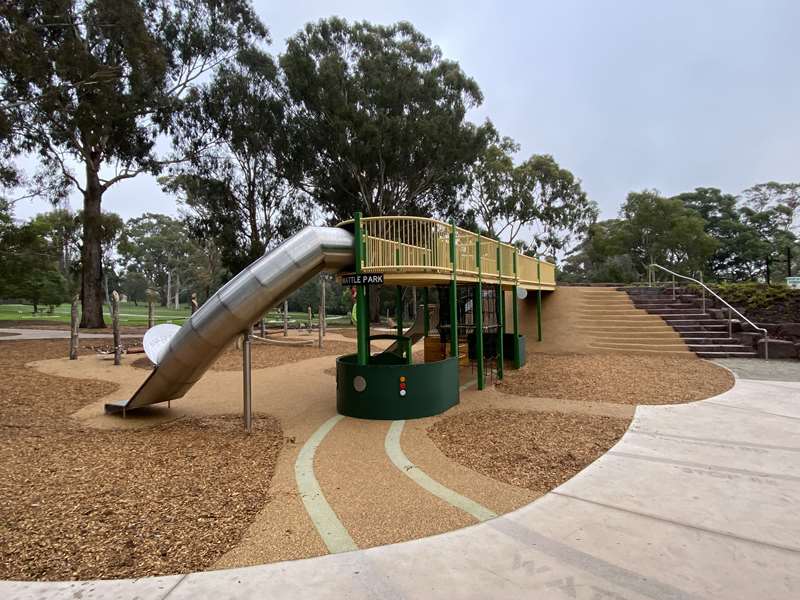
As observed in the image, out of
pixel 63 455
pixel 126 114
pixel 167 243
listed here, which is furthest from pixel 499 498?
pixel 167 243

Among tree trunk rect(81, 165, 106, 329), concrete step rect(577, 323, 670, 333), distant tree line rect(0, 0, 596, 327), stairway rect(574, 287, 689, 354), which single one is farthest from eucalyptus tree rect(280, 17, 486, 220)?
concrete step rect(577, 323, 670, 333)

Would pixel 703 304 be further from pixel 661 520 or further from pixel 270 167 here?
pixel 270 167

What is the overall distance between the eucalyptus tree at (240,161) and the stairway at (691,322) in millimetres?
22953

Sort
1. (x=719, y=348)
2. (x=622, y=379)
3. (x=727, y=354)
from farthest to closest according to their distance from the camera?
(x=719, y=348) < (x=727, y=354) < (x=622, y=379)

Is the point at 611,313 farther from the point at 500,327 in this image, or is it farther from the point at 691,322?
the point at 500,327

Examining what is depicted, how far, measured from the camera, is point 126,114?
24906 millimetres

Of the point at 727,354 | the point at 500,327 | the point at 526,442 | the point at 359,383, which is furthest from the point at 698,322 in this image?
the point at 359,383

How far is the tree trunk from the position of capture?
25906 millimetres

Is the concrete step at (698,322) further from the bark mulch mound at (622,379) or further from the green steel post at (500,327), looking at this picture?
the green steel post at (500,327)

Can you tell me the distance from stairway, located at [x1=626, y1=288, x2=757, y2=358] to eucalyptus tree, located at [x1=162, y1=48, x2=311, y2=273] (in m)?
23.0

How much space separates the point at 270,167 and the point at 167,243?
53.9m

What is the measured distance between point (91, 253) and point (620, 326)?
28026mm

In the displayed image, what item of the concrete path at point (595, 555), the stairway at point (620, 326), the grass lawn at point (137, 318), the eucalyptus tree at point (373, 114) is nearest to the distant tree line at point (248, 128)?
the eucalyptus tree at point (373, 114)

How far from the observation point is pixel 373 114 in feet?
89.2
